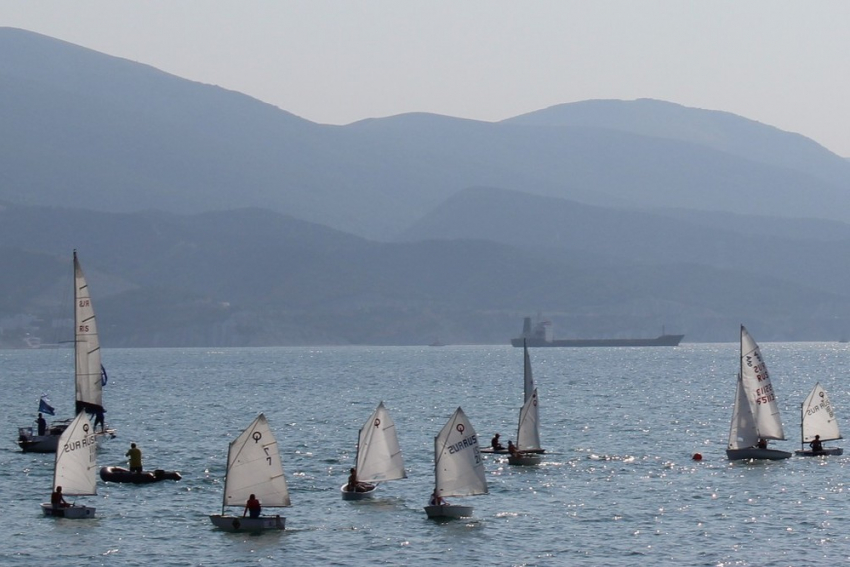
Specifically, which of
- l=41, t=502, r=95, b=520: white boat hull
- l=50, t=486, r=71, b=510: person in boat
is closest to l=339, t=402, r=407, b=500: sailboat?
l=41, t=502, r=95, b=520: white boat hull

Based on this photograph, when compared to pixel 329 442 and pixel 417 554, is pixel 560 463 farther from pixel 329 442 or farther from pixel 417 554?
pixel 417 554

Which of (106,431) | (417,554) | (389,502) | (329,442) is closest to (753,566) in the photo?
(417,554)

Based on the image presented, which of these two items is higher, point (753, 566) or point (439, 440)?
point (439, 440)

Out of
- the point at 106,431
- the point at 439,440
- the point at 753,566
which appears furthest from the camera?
the point at 106,431

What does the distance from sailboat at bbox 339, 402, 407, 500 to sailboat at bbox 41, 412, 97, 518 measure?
1149 centimetres

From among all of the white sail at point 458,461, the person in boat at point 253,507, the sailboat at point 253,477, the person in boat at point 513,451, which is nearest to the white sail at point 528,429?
the person in boat at point 513,451

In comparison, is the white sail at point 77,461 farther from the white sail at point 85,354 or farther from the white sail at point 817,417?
the white sail at point 817,417

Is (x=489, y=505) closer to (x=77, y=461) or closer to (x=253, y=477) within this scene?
(x=253, y=477)

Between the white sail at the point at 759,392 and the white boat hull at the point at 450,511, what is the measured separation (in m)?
26.7

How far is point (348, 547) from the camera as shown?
58.7 m

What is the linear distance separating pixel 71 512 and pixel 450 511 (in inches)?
626

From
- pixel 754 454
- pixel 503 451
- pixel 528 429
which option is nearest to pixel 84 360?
pixel 503 451

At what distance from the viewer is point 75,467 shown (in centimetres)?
6588

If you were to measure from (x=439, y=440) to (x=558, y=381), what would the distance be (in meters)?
131
